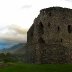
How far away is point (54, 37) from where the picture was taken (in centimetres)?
5566

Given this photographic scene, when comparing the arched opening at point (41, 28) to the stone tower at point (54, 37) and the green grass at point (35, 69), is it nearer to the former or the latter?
the stone tower at point (54, 37)

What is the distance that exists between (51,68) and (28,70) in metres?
3.44

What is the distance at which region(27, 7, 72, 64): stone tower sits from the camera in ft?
182

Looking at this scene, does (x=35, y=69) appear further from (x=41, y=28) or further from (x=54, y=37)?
(x=41, y=28)

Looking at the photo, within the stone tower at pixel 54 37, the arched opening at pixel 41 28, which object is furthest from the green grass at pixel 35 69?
the arched opening at pixel 41 28

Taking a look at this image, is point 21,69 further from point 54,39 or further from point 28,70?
point 54,39

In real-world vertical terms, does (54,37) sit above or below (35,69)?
above

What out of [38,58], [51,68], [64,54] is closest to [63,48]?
[64,54]

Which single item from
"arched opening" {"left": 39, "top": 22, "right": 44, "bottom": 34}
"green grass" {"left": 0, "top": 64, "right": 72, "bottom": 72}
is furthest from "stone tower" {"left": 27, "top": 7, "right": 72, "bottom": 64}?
"green grass" {"left": 0, "top": 64, "right": 72, "bottom": 72}

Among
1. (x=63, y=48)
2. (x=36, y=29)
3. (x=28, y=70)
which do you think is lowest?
(x=28, y=70)

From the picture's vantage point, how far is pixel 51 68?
4416 cm

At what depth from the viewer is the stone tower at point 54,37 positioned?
182ft

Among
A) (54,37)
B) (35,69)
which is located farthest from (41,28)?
(35,69)

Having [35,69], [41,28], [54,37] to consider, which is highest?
[41,28]
